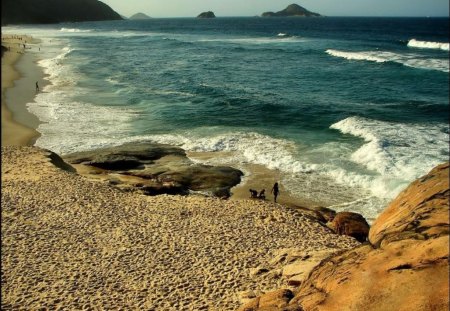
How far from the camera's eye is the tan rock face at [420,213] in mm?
7145

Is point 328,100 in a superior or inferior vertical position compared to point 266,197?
superior

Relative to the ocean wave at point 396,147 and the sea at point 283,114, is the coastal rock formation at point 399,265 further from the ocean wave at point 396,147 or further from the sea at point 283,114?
the ocean wave at point 396,147

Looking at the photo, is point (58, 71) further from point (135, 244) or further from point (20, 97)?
point (135, 244)

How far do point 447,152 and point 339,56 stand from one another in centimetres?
4502

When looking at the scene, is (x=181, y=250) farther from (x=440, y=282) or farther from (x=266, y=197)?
(x=440, y=282)

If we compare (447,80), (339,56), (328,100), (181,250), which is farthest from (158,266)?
(339,56)

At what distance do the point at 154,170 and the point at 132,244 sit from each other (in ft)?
28.4

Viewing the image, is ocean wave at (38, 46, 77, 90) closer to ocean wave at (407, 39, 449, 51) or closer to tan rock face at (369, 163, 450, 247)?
tan rock face at (369, 163, 450, 247)

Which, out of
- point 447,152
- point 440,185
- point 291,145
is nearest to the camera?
point 440,185

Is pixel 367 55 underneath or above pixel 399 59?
above

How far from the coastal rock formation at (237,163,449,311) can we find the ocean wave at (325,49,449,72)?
50.7m

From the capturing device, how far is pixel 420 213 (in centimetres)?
760

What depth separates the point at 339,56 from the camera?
220 feet

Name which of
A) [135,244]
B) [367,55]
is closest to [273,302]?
[135,244]
